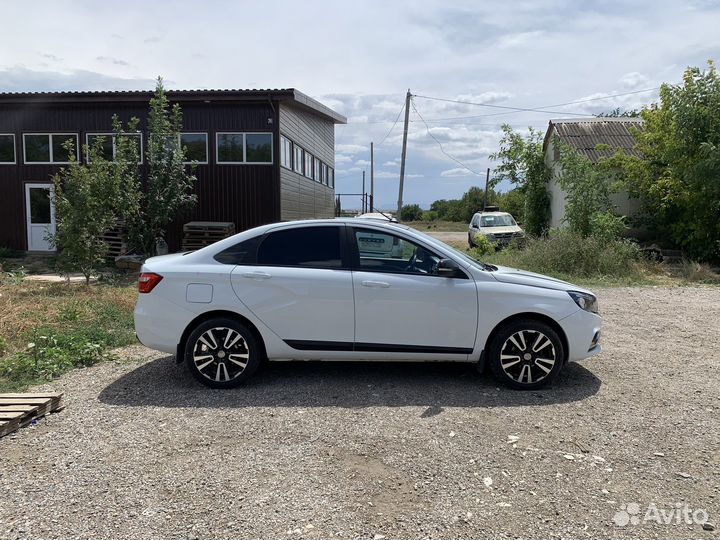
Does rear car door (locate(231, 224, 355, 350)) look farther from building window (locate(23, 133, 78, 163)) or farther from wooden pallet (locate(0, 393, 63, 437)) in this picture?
building window (locate(23, 133, 78, 163))

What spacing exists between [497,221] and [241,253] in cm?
1959

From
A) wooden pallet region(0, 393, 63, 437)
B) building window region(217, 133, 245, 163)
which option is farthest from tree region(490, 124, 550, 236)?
wooden pallet region(0, 393, 63, 437)

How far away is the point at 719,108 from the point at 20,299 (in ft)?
58.1

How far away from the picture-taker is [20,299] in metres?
9.36

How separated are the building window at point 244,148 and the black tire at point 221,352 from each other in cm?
1294

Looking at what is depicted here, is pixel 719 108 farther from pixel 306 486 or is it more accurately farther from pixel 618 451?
pixel 306 486

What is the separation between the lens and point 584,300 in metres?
5.40

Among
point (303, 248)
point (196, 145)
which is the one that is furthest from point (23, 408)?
point (196, 145)

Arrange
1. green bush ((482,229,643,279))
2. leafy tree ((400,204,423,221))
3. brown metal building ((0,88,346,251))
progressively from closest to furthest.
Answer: green bush ((482,229,643,279)), brown metal building ((0,88,346,251)), leafy tree ((400,204,423,221))

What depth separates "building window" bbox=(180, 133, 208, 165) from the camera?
17672mm

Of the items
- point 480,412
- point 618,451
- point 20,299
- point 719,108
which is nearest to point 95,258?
point 20,299

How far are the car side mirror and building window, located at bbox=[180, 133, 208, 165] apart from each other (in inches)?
549

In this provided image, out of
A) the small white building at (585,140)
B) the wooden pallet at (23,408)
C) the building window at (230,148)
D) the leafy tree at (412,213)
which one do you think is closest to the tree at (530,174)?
the small white building at (585,140)

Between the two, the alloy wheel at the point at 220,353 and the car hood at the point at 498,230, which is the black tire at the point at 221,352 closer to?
the alloy wheel at the point at 220,353
